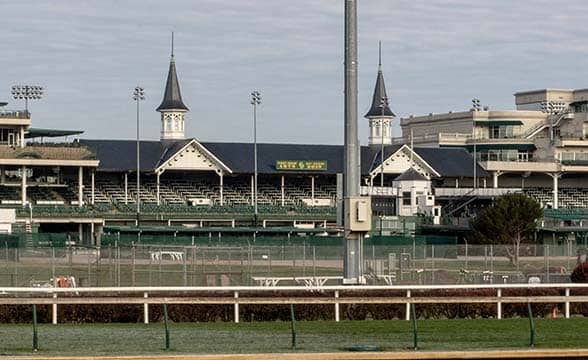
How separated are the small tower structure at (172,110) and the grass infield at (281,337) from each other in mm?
85834

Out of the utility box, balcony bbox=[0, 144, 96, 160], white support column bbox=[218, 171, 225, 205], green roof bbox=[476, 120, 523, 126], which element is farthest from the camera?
green roof bbox=[476, 120, 523, 126]

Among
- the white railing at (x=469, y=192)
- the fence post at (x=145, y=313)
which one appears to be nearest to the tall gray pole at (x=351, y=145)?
the fence post at (x=145, y=313)

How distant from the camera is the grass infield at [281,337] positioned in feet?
73.9

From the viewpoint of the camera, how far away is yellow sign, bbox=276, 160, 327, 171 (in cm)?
11125

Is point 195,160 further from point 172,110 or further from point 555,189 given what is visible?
point 555,189

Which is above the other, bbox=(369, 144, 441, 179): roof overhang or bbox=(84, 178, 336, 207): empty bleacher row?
bbox=(369, 144, 441, 179): roof overhang

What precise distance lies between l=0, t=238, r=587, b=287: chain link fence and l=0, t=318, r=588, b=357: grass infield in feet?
49.6

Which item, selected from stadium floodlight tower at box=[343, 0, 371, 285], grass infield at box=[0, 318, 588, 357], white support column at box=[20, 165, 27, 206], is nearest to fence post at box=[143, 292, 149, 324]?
grass infield at box=[0, 318, 588, 357]

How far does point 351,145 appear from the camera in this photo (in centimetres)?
3075

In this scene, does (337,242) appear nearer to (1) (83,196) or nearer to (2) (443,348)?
(1) (83,196)

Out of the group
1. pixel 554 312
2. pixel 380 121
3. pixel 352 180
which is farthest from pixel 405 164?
pixel 352 180

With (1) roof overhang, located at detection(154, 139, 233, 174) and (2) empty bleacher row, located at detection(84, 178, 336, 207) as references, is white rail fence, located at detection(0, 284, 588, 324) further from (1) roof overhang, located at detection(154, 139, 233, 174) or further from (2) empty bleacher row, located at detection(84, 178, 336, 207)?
(1) roof overhang, located at detection(154, 139, 233, 174)

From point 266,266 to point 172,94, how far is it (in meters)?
61.7

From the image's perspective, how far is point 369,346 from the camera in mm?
22562
